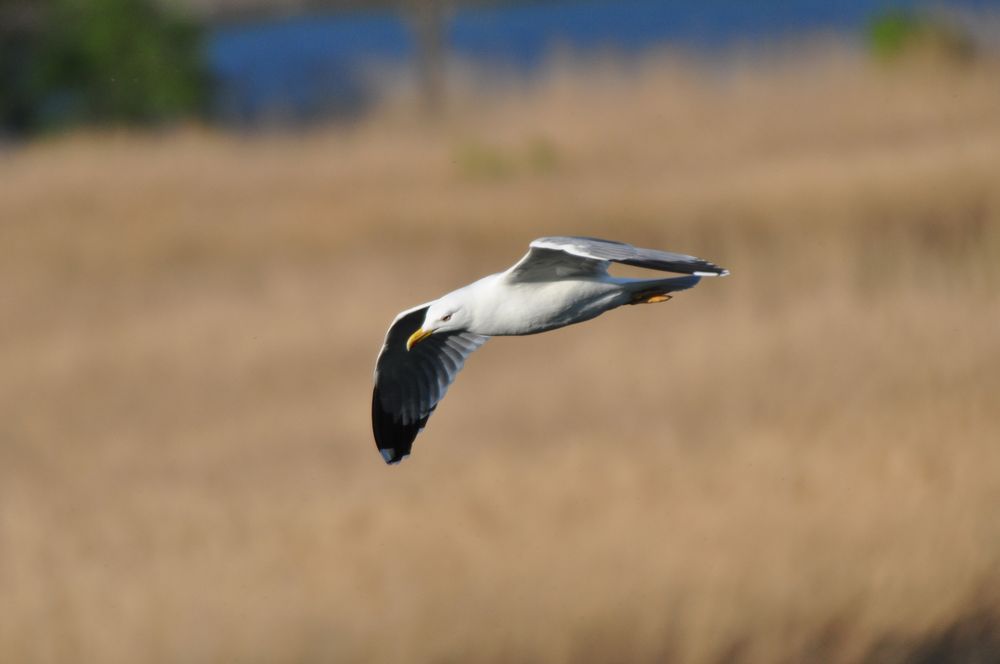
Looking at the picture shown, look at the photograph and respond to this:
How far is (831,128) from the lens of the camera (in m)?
12.7

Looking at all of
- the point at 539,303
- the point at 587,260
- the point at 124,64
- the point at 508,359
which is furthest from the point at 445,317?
the point at 124,64

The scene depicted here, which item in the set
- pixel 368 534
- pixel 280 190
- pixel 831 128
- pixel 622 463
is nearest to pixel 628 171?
pixel 831 128

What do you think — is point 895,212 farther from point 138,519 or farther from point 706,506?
point 138,519

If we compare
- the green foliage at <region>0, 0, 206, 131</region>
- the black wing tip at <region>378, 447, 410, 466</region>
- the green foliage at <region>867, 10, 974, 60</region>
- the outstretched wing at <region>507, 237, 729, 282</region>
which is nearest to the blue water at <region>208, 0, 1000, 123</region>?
the green foliage at <region>0, 0, 206, 131</region>

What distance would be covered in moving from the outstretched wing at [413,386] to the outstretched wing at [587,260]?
651 mm

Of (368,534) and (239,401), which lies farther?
(239,401)

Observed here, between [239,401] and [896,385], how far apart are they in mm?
4342

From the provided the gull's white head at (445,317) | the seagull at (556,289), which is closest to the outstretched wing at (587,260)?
the seagull at (556,289)

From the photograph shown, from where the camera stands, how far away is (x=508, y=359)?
36.0ft

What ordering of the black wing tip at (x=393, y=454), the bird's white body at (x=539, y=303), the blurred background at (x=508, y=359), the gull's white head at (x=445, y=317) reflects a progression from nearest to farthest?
the bird's white body at (x=539, y=303) < the gull's white head at (x=445, y=317) < the black wing tip at (x=393, y=454) < the blurred background at (x=508, y=359)

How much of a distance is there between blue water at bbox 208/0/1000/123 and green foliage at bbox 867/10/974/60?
83.2 inches

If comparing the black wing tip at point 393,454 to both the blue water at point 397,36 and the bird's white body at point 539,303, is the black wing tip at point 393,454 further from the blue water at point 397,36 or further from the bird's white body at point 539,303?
the blue water at point 397,36

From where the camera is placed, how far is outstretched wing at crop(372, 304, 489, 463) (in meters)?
4.08

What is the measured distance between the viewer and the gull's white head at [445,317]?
3531mm
